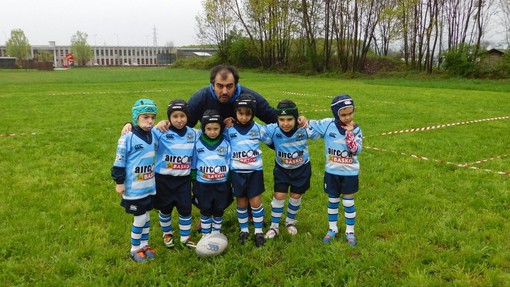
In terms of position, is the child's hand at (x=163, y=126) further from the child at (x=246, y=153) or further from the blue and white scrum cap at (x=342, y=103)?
the blue and white scrum cap at (x=342, y=103)

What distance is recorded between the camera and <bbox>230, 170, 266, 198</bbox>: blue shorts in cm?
438

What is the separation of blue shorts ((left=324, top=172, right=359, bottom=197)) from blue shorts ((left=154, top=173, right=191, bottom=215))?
153 centimetres

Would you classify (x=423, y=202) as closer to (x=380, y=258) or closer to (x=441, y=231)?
(x=441, y=231)

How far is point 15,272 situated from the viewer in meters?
3.92

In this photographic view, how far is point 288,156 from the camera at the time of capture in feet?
14.9

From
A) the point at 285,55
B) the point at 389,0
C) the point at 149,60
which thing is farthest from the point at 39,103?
the point at 149,60

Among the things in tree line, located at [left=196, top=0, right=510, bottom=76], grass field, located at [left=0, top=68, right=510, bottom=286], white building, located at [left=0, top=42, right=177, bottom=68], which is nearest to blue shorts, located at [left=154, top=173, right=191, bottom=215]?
grass field, located at [left=0, top=68, right=510, bottom=286]

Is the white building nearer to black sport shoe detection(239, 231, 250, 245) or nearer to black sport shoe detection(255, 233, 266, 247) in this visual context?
black sport shoe detection(239, 231, 250, 245)

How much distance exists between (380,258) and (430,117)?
401 inches

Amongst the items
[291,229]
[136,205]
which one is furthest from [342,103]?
[136,205]

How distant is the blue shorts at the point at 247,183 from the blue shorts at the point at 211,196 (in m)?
0.10

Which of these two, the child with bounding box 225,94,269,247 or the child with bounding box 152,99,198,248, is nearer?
the child with bounding box 152,99,198,248

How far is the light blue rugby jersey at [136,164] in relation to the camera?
394 centimetres

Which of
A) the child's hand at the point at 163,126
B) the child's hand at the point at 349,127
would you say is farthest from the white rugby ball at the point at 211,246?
the child's hand at the point at 349,127
